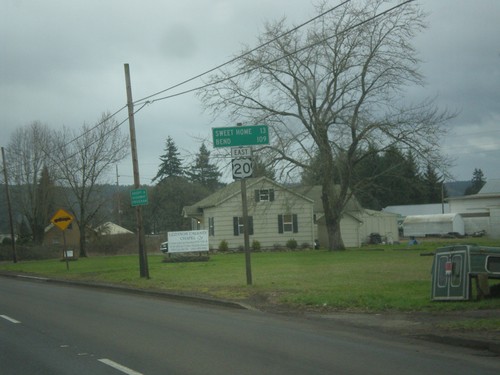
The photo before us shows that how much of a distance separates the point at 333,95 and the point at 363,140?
3348 millimetres

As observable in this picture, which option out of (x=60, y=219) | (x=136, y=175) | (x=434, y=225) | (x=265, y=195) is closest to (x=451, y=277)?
(x=136, y=175)

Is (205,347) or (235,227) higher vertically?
(235,227)

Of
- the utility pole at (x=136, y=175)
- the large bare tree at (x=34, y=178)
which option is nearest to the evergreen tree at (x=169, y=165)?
the large bare tree at (x=34, y=178)

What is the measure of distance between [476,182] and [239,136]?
268 feet

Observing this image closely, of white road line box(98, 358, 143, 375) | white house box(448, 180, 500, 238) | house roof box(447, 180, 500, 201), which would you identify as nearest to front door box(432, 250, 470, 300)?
white road line box(98, 358, 143, 375)

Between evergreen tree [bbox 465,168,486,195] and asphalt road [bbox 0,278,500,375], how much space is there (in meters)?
81.1

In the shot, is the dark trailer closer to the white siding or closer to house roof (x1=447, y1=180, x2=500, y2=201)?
the white siding

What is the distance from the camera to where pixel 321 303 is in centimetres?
1541

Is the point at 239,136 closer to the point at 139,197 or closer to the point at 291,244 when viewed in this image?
the point at 139,197

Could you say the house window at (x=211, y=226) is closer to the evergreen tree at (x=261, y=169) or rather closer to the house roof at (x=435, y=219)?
the evergreen tree at (x=261, y=169)

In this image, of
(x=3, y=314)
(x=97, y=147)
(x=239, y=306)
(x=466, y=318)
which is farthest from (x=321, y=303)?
(x=97, y=147)

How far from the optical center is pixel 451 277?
14.2 metres

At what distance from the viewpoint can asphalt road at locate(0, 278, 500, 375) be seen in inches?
344

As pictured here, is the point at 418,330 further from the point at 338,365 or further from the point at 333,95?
the point at 333,95
